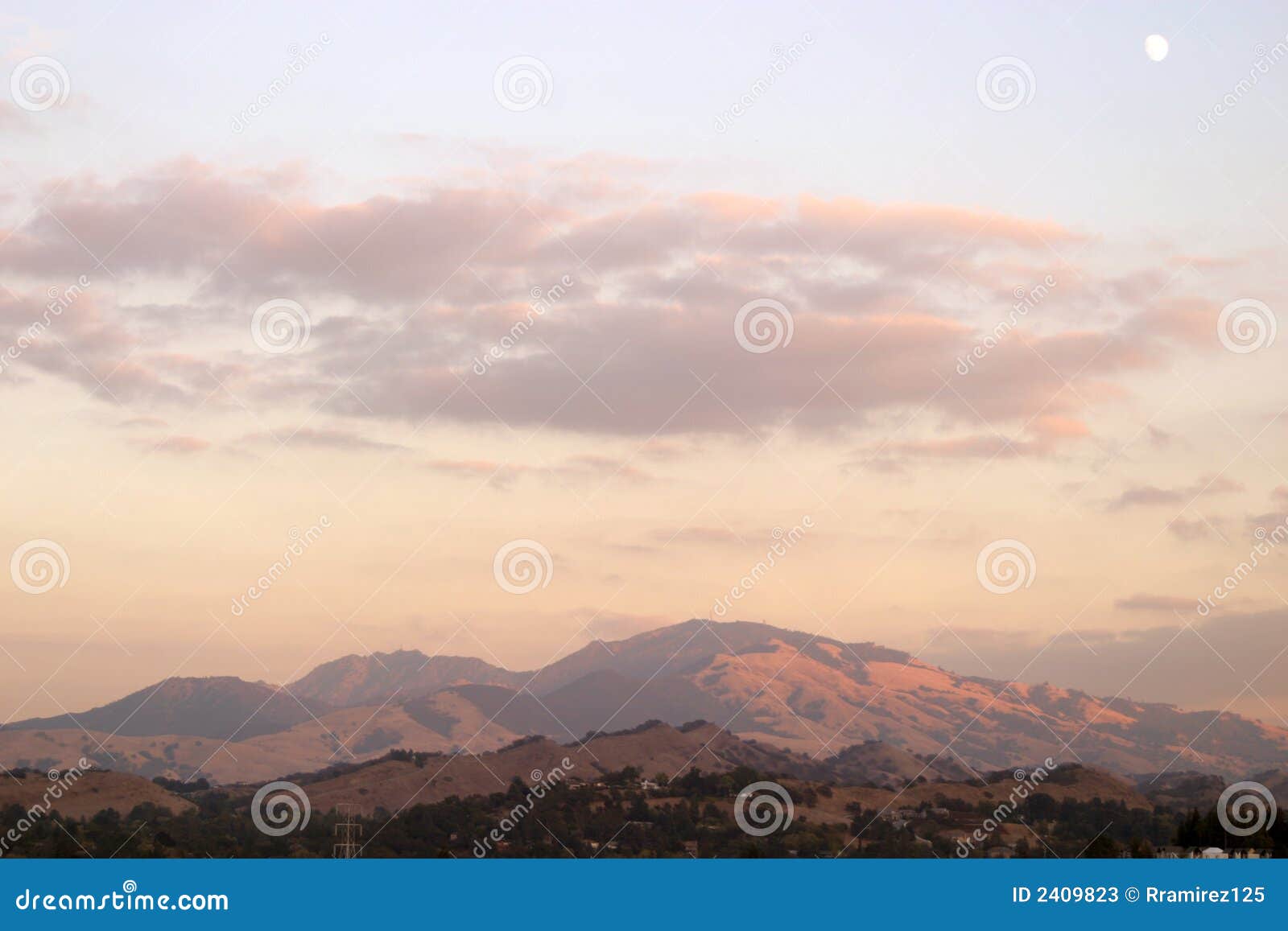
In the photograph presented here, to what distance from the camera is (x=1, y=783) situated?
358 ft

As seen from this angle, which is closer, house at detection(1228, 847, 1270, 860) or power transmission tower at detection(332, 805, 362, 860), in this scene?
house at detection(1228, 847, 1270, 860)

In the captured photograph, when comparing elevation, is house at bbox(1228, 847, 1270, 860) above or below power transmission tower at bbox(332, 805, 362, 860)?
Answer: below

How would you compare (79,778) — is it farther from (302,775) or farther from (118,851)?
(302,775)

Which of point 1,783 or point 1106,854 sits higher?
point 1,783

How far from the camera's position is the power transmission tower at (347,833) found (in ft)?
303

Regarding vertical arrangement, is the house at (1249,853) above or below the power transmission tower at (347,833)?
below

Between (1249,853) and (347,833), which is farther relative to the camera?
(347,833)

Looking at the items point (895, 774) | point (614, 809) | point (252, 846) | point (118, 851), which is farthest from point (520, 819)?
point (895, 774)

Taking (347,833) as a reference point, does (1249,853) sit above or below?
below

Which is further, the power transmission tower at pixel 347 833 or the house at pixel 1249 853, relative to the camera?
the power transmission tower at pixel 347 833

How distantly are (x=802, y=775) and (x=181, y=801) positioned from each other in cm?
5937

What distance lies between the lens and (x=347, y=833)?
96.8 meters

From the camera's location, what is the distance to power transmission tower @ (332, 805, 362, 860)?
303 ft

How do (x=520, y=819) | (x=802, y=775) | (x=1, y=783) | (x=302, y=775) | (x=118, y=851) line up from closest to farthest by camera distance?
1. (x=118, y=851)
2. (x=520, y=819)
3. (x=1, y=783)
4. (x=802, y=775)
5. (x=302, y=775)
